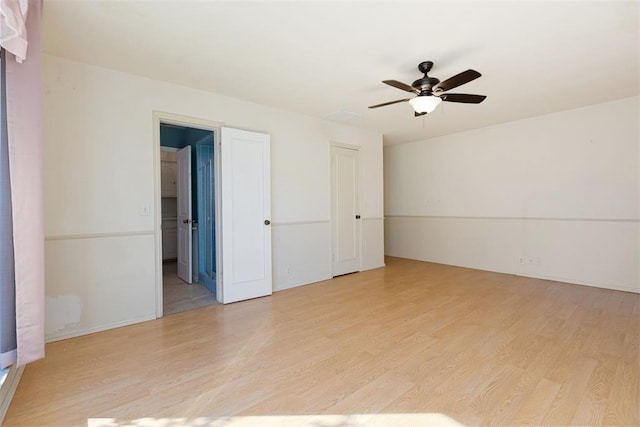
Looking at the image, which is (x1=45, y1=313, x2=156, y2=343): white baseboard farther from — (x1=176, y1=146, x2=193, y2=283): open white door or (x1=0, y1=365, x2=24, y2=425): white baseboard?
(x1=176, y1=146, x2=193, y2=283): open white door

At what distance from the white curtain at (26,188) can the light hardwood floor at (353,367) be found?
462 millimetres

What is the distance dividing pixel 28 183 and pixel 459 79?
3265 mm

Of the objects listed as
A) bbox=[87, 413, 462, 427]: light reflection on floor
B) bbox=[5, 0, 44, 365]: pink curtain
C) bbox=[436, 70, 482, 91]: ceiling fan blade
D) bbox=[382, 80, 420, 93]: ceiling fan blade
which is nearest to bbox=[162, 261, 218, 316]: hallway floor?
bbox=[5, 0, 44, 365]: pink curtain

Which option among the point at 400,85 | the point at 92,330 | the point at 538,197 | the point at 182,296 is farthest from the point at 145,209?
the point at 538,197

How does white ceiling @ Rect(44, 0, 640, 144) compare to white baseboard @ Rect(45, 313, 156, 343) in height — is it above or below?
above

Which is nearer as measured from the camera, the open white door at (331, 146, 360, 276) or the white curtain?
the white curtain

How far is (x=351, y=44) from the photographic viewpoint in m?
2.48

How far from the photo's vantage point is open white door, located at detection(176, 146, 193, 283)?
445 centimetres

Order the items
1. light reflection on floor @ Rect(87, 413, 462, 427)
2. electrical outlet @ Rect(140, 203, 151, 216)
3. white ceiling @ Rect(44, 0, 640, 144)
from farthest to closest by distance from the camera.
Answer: electrical outlet @ Rect(140, 203, 151, 216) < white ceiling @ Rect(44, 0, 640, 144) < light reflection on floor @ Rect(87, 413, 462, 427)

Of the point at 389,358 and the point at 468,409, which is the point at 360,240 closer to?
the point at 389,358

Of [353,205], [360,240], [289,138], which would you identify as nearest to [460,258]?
[360,240]

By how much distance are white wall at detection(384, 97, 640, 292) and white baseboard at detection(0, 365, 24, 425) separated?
6.02 meters

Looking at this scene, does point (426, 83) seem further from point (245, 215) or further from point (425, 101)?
point (245, 215)

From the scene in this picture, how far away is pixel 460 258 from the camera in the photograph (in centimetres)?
563
